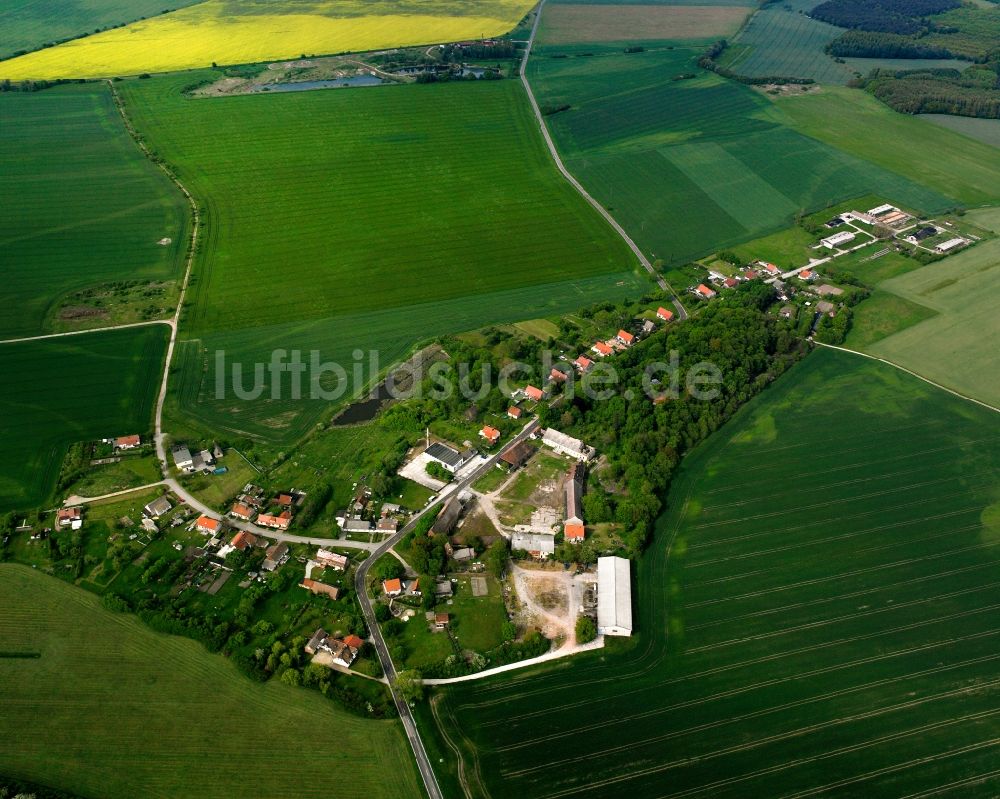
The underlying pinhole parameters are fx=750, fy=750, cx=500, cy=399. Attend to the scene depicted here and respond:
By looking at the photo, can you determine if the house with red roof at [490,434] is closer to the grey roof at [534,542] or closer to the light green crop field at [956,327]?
the grey roof at [534,542]

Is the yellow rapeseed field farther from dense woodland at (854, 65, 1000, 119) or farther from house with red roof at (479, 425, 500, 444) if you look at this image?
house with red roof at (479, 425, 500, 444)

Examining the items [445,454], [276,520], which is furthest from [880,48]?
[276,520]

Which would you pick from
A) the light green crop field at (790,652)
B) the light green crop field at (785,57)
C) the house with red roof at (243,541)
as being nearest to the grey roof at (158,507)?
the house with red roof at (243,541)

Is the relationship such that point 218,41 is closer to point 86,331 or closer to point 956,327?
point 86,331

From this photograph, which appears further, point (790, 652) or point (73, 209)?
point (73, 209)

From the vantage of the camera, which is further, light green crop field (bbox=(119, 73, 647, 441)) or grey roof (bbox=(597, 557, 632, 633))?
light green crop field (bbox=(119, 73, 647, 441))

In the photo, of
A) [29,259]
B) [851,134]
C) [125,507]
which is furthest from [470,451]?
[851,134]

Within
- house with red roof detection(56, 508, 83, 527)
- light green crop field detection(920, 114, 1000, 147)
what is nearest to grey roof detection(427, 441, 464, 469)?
house with red roof detection(56, 508, 83, 527)
